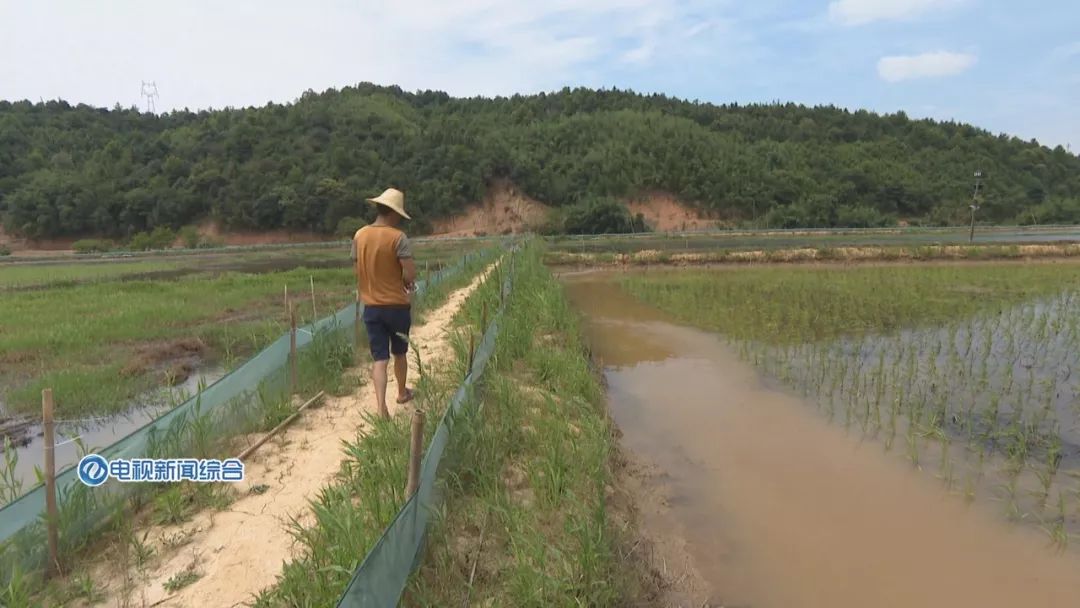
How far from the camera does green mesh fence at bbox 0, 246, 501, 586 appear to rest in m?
2.48

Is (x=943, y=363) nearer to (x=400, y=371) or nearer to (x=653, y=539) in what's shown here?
(x=653, y=539)

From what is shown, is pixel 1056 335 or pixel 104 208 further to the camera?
pixel 104 208

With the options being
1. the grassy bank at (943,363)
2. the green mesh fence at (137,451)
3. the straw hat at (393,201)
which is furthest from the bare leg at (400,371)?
the grassy bank at (943,363)

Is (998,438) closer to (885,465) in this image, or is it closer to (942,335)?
(885,465)

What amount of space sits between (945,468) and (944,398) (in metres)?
1.76

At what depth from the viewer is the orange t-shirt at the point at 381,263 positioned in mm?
4098

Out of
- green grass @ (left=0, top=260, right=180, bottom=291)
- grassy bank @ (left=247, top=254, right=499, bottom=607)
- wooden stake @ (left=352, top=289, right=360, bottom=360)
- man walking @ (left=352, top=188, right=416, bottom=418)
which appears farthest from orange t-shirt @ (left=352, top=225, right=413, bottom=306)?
green grass @ (left=0, top=260, right=180, bottom=291)

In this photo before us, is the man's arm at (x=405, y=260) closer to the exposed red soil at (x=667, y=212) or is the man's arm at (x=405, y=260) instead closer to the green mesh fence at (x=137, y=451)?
the green mesh fence at (x=137, y=451)

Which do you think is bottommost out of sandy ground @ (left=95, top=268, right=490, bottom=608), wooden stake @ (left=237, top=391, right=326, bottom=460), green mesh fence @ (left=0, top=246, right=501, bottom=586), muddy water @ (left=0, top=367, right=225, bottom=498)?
muddy water @ (left=0, top=367, right=225, bottom=498)

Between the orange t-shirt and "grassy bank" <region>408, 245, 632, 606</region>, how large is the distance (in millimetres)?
1058

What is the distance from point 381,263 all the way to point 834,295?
36.2 feet

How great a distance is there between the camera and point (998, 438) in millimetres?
4934

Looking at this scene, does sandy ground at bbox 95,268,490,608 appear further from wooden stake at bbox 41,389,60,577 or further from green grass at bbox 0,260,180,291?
green grass at bbox 0,260,180,291

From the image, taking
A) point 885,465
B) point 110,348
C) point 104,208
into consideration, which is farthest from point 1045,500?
point 104,208
